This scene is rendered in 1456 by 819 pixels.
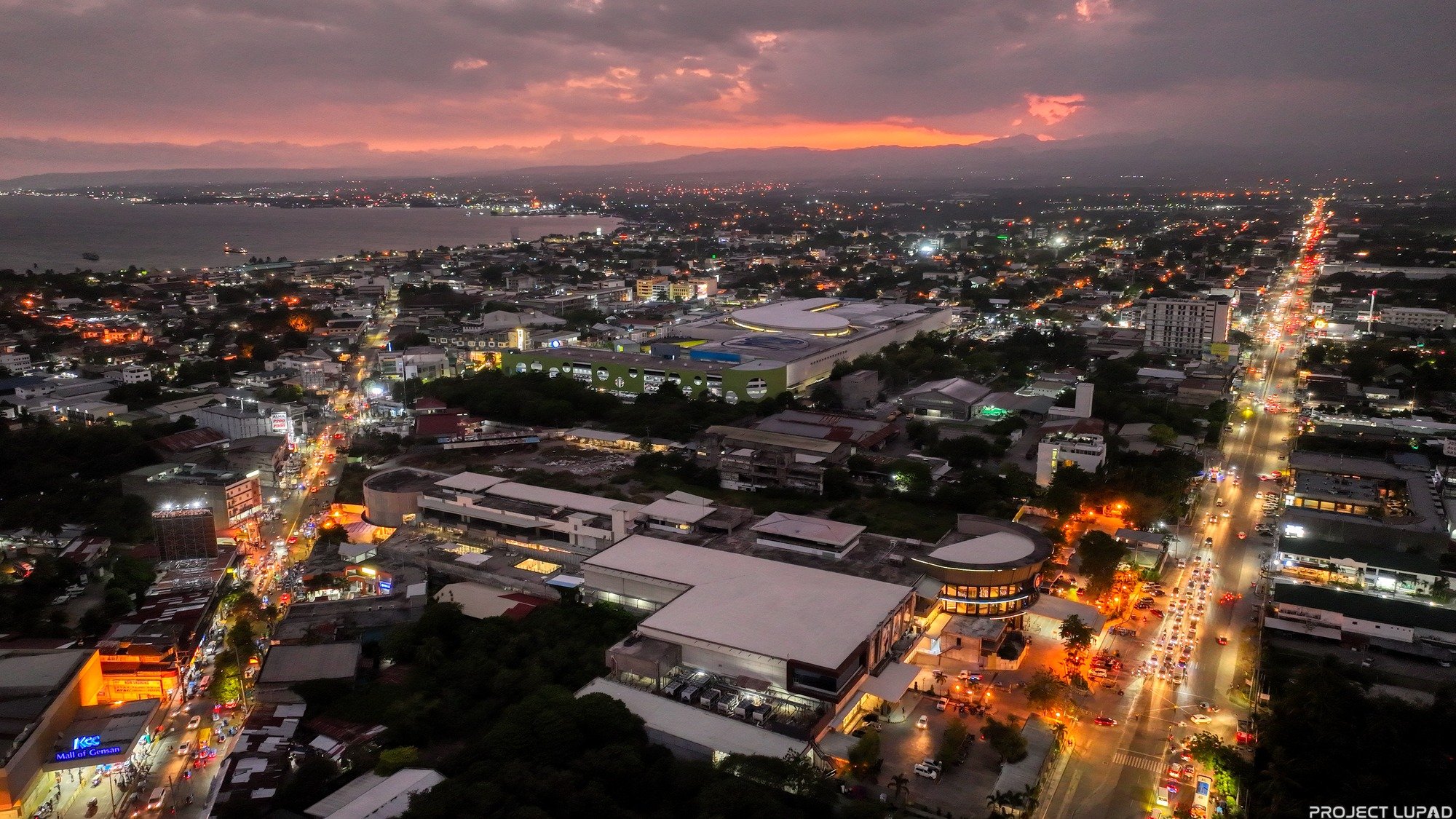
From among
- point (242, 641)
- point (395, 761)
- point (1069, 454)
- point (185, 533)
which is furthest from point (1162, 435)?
point (185, 533)

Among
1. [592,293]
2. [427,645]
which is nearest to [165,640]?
[427,645]

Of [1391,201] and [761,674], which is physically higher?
[1391,201]

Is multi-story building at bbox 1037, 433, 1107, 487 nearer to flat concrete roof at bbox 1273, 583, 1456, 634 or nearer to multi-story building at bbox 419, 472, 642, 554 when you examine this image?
flat concrete roof at bbox 1273, 583, 1456, 634

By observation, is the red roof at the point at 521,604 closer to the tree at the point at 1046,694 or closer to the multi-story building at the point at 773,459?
the multi-story building at the point at 773,459

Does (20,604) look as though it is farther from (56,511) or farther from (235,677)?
(235,677)

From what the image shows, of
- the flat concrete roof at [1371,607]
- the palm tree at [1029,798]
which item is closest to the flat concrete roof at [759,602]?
the palm tree at [1029,798]

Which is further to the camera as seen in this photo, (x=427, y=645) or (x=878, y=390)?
(x=878, y=390)

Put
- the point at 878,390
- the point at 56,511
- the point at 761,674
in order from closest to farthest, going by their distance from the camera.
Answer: the point at 761,674, the point at 56,511, the point at 878,390

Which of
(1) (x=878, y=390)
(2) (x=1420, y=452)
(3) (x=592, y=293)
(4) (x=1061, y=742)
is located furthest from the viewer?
(3) (x=592, y=293)

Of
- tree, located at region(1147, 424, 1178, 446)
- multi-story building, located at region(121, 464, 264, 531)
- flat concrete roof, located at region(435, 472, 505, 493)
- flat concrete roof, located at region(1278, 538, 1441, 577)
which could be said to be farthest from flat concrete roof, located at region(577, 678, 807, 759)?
tree, located at region(1147, 424, 1178, 446)
